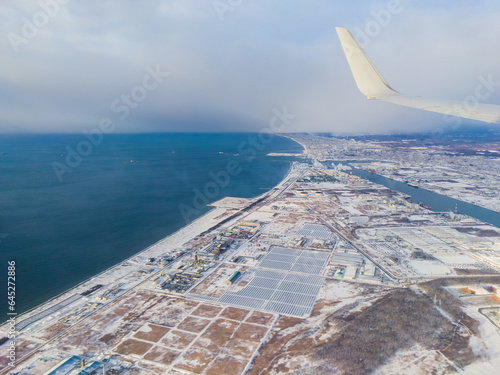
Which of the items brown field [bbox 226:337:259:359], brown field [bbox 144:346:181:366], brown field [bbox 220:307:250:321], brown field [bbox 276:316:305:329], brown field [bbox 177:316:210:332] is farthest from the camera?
brown field [bbox 220:307:250:321]

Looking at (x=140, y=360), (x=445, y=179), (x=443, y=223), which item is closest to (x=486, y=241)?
(x=443, y=223)

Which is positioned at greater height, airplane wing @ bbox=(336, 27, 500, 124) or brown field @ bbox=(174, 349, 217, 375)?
airplane wing @ bbox=(336, 27, 500, 124)

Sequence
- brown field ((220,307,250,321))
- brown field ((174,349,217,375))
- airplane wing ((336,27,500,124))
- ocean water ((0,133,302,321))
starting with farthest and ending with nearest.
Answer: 1. ocean water ((0,133,302,321))
2. brown field ((220,307,250,321))
3. brown field ((174,349,217,375))
4. airplane wing ((336,27,500,124))

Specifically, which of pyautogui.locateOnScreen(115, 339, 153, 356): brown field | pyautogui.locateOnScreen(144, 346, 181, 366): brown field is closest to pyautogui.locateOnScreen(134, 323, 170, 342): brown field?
pyautogui.locateOnScreen(115, 339, 153, 356): brown field

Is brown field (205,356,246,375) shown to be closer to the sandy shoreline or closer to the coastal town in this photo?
the coastal town

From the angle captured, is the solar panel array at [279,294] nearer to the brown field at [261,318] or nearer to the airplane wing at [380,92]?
the brown field at [261,318]

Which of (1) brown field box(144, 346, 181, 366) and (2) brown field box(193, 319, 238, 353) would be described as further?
(2) brown field box(193, 319, 238, 353)

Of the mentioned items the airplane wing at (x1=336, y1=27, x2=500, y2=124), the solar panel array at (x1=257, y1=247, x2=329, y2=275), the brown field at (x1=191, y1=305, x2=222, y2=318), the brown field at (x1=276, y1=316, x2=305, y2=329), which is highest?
the airplane wing at (x1=336, y1=27, x2=500, y2=124)
